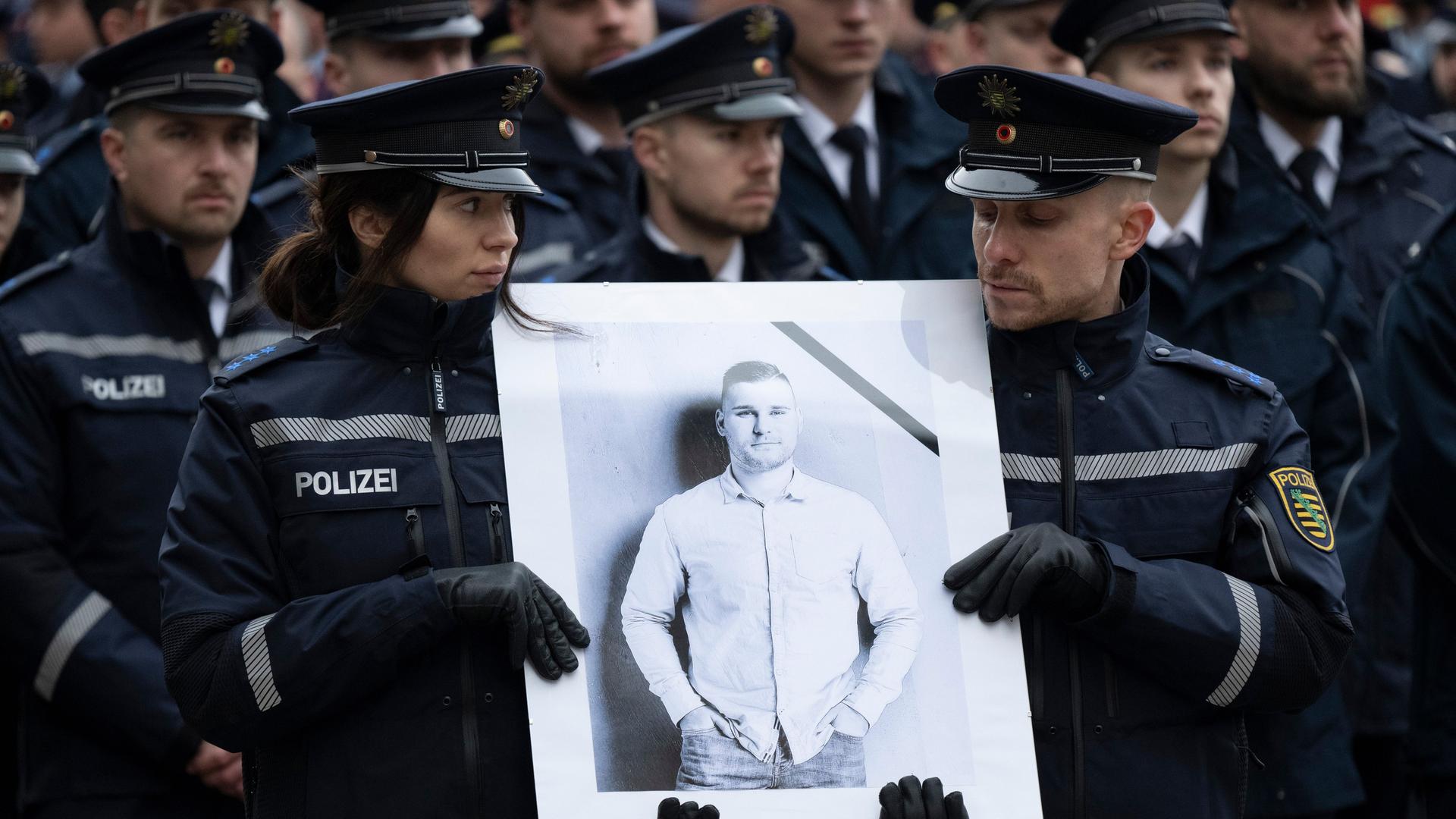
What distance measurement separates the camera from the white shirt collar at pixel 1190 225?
6129 mm

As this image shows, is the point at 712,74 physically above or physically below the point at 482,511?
above

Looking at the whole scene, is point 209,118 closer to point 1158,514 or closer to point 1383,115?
point 1158,514

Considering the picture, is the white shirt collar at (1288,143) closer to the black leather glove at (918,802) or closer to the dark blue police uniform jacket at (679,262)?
the dark blue police uniform jacket at (679,262)

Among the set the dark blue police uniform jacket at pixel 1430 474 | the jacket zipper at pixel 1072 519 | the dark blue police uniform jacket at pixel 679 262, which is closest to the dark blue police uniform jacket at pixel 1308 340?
the dark blue police uniform jacket at pixel 1430 474

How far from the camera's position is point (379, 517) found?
375cm

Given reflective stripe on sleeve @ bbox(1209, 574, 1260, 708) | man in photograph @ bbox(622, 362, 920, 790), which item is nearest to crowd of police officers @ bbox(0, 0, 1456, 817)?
reflective stripe on sleeve @ bbox(1209, 574, 1260, 708)

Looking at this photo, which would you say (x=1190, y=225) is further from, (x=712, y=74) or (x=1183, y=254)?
(x=712, y=74)

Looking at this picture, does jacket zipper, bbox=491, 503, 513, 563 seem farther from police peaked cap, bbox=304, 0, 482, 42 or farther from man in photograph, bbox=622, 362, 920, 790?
police peaked cap, bbox=304, 0, 482, 42

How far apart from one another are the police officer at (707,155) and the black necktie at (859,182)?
802mm

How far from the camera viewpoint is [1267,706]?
389 cm

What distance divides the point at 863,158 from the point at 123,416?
132 inches

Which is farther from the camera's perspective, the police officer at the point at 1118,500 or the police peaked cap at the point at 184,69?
the police peaked cap at the point at 184,69

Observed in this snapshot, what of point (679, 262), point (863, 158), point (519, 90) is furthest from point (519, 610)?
point (863, 158)

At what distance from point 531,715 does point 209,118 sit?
303 cm
